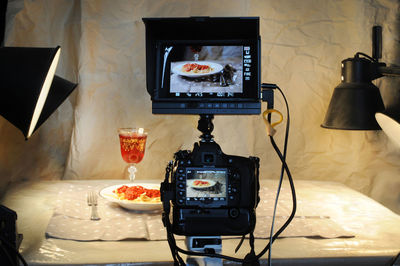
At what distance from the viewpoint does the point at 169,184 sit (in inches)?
33.4

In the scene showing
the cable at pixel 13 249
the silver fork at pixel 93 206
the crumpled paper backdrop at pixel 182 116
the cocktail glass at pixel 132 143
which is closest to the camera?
the cable at pixel 13 249

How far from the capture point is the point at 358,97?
161 centimetres

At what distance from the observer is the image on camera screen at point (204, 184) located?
852 mm

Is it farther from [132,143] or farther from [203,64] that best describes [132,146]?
[203,64]

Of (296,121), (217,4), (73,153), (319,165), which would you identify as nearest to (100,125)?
(73,153)

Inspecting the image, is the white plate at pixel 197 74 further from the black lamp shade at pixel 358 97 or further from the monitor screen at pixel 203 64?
the black lamp shade at pixel 358 97

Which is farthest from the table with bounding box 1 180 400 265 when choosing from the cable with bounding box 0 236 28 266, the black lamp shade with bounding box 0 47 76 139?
the black lamp shade with bounding box 0 47 76 139

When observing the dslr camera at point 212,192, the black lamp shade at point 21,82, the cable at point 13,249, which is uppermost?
the black lamp shade at point 21,82

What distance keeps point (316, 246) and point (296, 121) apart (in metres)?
0.94

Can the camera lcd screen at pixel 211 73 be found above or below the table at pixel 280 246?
above

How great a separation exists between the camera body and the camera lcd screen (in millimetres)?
134

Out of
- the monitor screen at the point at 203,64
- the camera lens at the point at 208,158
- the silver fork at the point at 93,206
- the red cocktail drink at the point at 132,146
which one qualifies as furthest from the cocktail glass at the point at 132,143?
the camera lens at the point at 208,158

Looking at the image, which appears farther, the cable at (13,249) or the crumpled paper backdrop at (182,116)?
the crumpled paper backdrop at (182,116)

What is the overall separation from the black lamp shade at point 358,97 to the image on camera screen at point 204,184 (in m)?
0.95
